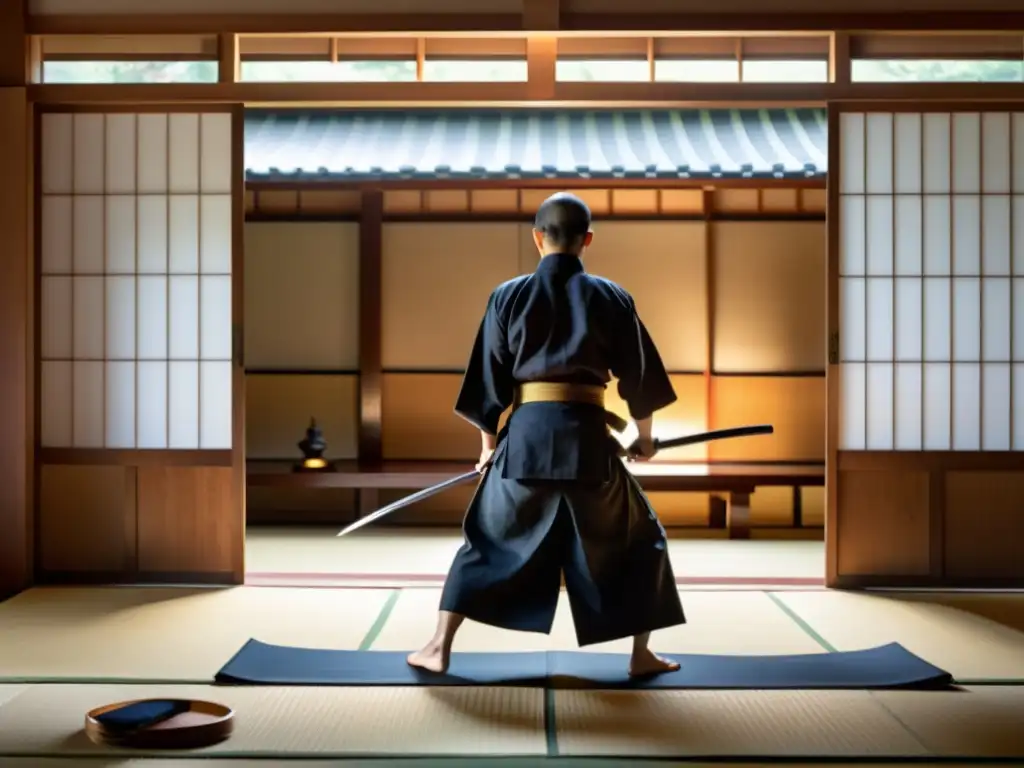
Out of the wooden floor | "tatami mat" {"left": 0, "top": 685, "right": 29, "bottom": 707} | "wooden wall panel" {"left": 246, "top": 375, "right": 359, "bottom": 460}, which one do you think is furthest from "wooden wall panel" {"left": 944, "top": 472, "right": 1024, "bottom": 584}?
"wooden wall panel" {"left": 246, "top": 375, "right": 359, "bottom": 460}

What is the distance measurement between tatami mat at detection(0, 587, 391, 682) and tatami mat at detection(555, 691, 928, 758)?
3.49 feet

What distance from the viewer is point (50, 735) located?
267 centimetres

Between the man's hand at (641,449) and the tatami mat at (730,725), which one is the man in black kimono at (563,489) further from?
the tatami mat at (730,725)

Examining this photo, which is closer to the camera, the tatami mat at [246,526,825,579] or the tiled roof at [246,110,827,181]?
the tatami mat at [246,526,825,579]

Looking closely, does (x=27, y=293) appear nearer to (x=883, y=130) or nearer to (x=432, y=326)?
(x=432, y=326)

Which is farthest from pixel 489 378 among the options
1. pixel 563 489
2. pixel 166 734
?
pixel 166 734

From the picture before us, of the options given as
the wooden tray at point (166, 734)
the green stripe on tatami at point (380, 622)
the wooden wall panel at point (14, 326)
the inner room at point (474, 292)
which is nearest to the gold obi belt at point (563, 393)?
the green stripe on tatami at point (380, 622)

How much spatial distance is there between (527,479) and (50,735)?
4.37ft

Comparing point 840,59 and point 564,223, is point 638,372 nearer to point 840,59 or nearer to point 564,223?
point 564,223

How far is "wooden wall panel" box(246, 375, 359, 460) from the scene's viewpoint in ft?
23.7

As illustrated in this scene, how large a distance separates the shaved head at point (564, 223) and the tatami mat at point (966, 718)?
4.77 feet

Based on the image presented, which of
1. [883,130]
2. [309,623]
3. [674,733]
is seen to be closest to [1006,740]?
[674,733]

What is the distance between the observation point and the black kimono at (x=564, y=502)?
316 cm

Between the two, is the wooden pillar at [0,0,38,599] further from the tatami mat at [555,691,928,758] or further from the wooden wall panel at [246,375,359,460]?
the tatami mat at [555,691,928,758]
